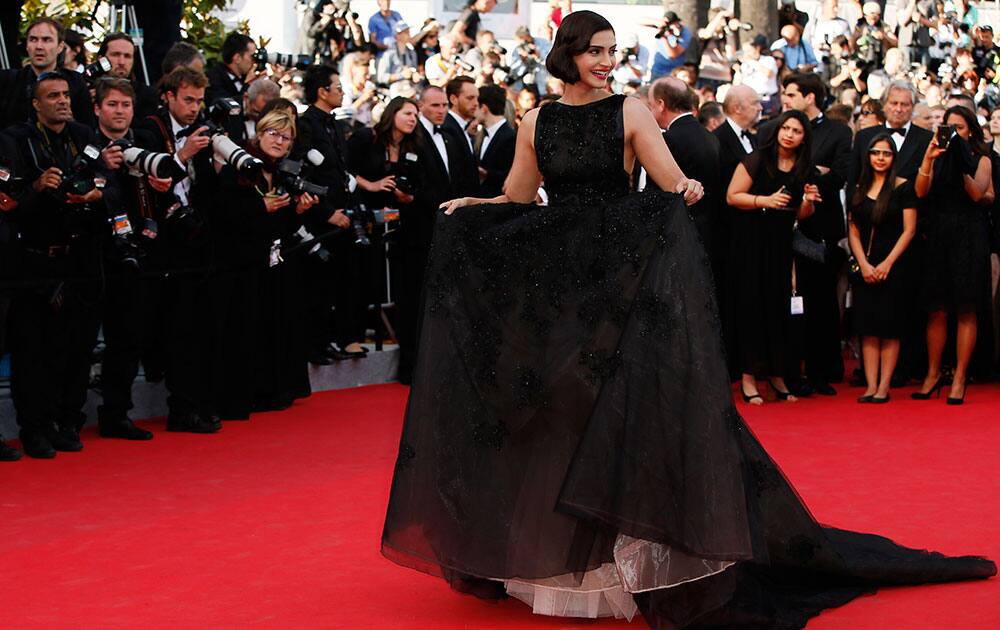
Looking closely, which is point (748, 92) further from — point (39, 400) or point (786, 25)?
point (786, 25)

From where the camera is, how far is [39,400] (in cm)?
708

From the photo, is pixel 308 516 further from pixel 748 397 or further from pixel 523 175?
pixel 748 397

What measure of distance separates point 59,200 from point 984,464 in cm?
446

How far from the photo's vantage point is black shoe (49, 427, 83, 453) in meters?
7.17

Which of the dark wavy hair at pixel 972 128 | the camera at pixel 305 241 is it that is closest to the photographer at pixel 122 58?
the camera at pixel 305 241

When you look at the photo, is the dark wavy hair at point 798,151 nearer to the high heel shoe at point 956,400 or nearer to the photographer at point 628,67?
the high heel shoe at point 956,400

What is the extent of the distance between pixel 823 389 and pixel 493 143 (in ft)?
9.58

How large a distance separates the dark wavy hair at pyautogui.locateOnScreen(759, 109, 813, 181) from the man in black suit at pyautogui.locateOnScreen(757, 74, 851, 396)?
51cm

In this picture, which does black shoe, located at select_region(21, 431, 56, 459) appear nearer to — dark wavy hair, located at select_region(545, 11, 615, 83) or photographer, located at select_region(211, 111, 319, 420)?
photographer, located at select_region(211, 111, 319, 420)

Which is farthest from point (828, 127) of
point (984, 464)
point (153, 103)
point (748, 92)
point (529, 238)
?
point (529, 238)

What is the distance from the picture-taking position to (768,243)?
9125 mm


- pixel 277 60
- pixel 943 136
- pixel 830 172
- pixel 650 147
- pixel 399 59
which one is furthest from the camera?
pixel 399 59

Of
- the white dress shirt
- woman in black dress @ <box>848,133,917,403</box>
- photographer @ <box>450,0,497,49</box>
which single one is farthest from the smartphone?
photographer @ <box>450,0,497,49</box>

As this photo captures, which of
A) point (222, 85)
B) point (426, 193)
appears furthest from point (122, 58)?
point (426, 193)
